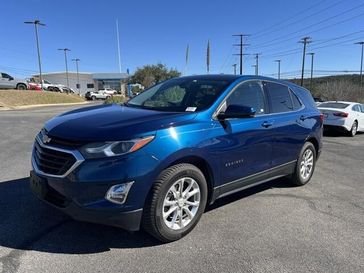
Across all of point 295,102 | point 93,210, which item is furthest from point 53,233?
point 295,102

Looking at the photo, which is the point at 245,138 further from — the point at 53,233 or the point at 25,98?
the point at 25,98

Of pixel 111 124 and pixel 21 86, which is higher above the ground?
pixel 111 124

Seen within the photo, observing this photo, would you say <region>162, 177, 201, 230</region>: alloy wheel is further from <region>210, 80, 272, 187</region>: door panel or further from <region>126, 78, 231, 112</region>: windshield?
<region>126, 78, 231, 112</region>: windshield

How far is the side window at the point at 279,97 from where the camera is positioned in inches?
211

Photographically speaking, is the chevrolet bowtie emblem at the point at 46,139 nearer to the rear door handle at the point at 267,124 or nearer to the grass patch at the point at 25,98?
the rear door handle at the point at 267,124

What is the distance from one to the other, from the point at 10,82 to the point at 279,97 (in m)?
40.3

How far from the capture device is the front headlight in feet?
11.2

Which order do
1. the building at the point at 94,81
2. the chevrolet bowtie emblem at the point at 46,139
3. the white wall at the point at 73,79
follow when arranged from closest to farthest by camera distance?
the chevrolet bowtie emblem at the point at 46,139 < the building at the point at 94,81 < the white wall at the point at 73,79

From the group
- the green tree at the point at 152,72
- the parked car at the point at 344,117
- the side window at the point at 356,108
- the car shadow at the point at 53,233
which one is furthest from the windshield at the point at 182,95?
the green tree at the point at 152,72

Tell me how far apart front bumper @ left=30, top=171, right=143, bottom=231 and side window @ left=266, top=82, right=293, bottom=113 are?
8.88 feet

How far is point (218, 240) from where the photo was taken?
3990 millimetres

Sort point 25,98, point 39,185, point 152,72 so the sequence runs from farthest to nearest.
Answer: point 152,72 → point 25,98 → point 39,185

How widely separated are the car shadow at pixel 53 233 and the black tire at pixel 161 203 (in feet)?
0.58

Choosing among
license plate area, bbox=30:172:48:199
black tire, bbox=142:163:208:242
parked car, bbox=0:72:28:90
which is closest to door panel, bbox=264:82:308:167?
black tire, bbox=142:163:208:242
